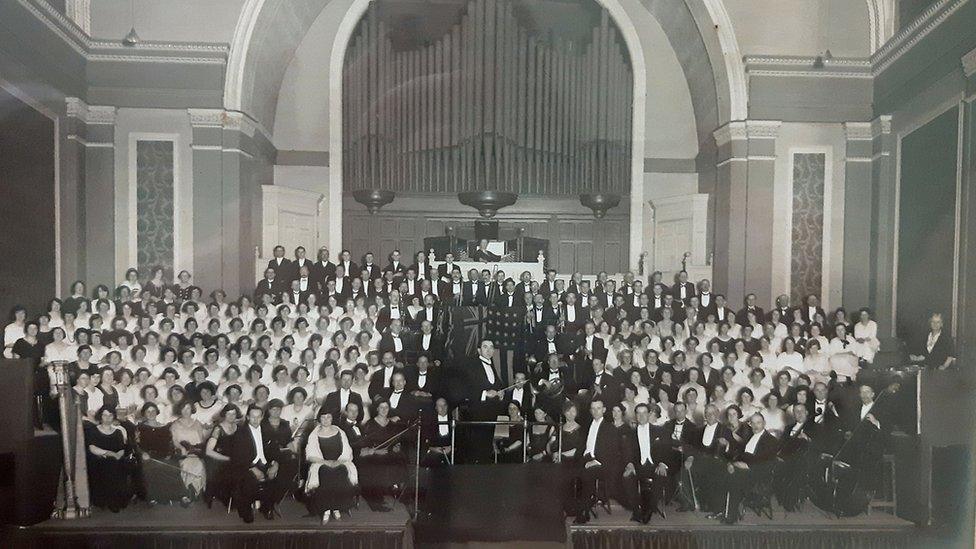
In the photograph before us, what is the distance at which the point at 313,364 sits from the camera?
2332mm

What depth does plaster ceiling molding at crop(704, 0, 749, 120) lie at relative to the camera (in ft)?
7.09

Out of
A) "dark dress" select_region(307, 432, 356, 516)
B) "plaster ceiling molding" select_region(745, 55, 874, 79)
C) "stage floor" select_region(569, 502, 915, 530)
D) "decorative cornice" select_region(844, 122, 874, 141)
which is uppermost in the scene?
"plaster ceiling molding" select_region(745, 55, 874, 79)

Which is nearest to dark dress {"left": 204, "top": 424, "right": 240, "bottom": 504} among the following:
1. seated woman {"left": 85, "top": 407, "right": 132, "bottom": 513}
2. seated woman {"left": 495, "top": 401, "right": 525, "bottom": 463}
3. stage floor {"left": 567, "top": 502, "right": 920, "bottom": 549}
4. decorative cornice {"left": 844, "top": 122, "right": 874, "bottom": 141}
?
seated woman {"left": 85, "top": 407, "right": 132, "bottom": 513}

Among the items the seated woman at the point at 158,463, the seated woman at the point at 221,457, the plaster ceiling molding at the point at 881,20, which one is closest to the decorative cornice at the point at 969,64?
the plaster ceiling molding at the point at 881,20

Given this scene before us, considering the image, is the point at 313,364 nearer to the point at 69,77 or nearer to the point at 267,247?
the point at 267,247

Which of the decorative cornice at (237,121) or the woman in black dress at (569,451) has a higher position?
the decorative cornice at (237,121)

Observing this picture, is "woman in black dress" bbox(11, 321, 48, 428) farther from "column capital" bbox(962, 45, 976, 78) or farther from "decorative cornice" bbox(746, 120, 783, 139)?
"column capital" bbox(962, 45, 976, 78)

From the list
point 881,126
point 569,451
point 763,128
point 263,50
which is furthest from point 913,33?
point 263,50

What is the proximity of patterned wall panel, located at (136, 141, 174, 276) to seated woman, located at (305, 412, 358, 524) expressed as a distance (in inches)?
29.7

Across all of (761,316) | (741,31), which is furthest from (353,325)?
(741,31)

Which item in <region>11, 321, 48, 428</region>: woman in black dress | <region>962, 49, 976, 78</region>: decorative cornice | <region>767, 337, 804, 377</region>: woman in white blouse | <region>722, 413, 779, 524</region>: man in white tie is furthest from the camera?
Result: <region>767, 337, 804, 377</region>: woman in white blouse

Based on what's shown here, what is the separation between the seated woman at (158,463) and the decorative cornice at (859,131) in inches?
98.3

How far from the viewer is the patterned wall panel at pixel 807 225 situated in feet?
6.91

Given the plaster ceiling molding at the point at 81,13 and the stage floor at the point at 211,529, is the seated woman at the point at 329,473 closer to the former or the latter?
the stage floor at the point at 211,529
